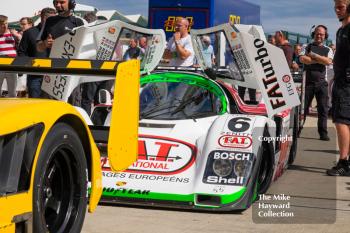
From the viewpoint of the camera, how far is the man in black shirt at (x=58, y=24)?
23.4 feet

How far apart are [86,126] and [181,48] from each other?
17.5 feet

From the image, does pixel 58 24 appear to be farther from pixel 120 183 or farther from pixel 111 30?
pixel 120 183

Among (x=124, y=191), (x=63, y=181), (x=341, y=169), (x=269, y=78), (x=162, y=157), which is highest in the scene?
(x=269, y=78)

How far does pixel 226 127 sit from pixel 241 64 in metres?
1.26

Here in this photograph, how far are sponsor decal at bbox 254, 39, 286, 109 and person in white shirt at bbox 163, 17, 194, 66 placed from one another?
2.41 meters

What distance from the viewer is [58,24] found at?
7227 millimetres

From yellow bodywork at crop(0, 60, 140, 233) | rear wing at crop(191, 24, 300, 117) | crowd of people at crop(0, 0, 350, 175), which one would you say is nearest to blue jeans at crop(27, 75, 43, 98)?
crowd of people at crop(0, 0, 350, 175)

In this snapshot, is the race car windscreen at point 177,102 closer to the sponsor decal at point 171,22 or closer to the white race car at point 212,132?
the white race car at point 212,132

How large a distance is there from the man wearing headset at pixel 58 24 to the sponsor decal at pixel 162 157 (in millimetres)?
2198

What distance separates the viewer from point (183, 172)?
5.30 metres

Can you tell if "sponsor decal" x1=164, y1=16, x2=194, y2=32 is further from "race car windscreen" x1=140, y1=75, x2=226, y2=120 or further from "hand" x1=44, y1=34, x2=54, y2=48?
"race car windscreen" x1=140, y1=75, x2=226, y2=120

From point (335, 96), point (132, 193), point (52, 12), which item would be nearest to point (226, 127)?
point (132, 193)

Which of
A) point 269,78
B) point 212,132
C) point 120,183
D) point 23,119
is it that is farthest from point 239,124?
point 23,119

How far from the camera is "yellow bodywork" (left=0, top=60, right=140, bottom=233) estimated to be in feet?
9.16
